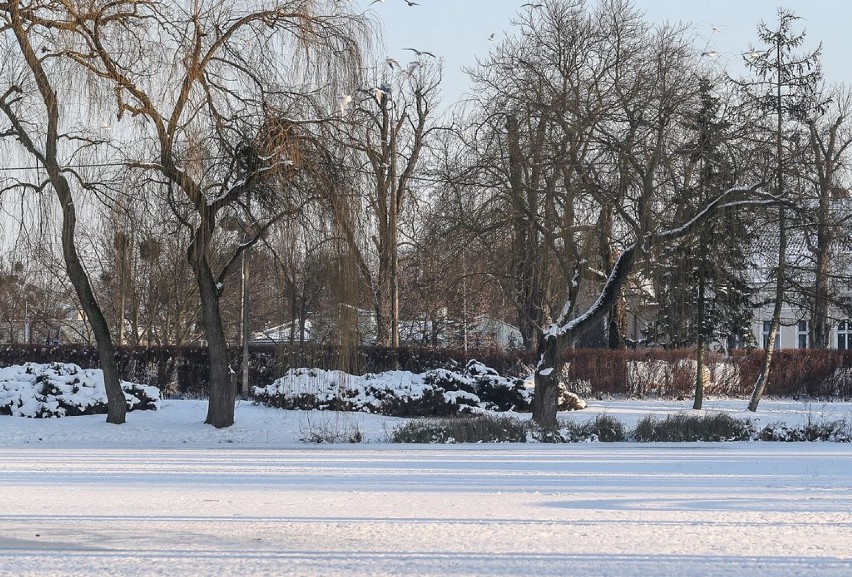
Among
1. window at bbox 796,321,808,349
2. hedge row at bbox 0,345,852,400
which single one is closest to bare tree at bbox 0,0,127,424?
hedge row at bbox 0,345,852,400

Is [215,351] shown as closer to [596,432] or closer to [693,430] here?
[596,432]

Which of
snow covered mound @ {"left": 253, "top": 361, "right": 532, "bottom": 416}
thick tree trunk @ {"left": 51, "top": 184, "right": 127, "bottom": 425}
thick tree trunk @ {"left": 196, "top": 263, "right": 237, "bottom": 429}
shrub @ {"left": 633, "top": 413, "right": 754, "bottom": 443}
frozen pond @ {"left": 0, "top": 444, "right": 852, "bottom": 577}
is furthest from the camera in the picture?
snow covered mound @ {"left": 253, "top": 361, "right": 532, "bottom": 416}

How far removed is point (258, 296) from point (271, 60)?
112 feet

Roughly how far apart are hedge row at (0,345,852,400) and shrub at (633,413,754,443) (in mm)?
11109

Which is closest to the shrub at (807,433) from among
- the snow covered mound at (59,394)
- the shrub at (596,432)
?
the shrub at (596,432)

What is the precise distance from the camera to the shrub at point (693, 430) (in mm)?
20922

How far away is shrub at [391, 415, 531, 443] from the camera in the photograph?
20.6 meters

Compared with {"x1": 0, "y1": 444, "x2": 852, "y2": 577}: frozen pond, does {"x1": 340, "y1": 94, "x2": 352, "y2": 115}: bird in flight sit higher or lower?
higher

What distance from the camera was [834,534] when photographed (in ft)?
29.4

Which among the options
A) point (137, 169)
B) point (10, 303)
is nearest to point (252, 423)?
point (137, 169)

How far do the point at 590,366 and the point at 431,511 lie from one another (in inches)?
980

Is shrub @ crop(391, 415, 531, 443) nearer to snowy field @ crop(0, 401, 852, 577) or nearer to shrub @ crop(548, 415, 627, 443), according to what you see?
shrub @ crop(548, 415, 627, 443)

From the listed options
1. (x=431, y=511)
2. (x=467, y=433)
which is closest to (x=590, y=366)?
(x=467, y=433)

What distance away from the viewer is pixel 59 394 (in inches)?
973
